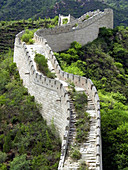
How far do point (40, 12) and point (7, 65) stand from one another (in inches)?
1448

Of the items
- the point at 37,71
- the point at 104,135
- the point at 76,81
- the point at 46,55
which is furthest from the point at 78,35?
the point at 104,135

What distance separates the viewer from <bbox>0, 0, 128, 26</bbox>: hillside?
67.4m

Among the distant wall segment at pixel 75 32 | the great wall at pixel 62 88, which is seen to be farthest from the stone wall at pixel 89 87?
the distant wall segment at pixel 75 32

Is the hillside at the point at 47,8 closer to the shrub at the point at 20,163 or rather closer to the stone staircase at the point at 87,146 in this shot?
the stone staircase at the point at 87,146

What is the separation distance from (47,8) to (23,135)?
1957 inches

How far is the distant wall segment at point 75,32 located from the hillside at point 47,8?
883 inches

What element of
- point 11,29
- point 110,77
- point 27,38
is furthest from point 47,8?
point 27,38

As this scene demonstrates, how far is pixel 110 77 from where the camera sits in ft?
126

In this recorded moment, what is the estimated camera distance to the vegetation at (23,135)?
68.2 feet

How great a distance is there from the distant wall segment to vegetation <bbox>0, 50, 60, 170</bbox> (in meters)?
9.08

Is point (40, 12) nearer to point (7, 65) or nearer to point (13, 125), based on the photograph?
point (7, 65)

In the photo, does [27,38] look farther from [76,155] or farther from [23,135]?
[76,155]

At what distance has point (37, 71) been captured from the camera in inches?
1083

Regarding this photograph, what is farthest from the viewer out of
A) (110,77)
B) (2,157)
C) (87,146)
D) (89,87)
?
(110,77)
